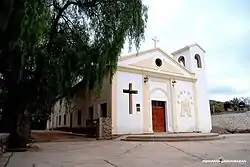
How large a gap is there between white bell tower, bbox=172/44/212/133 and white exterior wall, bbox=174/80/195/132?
60 centimetres

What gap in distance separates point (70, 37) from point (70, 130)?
15.4 metres

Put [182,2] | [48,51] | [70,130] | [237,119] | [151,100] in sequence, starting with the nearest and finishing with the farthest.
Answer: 1. [182,2]
2. [48,51]
3. [151,100]
4. [237,119]
5. [70,130]

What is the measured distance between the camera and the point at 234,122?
70.1 feet

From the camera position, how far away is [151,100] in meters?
16.9

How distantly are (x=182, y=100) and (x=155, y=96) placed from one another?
2.32 m

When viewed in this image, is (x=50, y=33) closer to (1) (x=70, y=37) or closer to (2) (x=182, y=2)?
(1) (x=70, y=37)

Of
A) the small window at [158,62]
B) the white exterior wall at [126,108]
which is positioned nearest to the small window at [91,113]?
the white exterior wall at [126,108]

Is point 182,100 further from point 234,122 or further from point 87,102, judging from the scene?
point 87,102

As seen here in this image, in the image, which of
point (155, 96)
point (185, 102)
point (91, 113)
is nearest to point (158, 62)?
point (155, 96)

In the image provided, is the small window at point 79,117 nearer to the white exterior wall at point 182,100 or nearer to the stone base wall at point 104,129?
the stone base wall at point 104,129

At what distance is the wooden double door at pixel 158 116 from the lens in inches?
663

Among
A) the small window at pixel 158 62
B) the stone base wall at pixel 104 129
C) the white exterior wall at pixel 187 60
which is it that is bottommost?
the stone base wall at pixel 104 129

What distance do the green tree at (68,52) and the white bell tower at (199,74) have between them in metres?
11.0

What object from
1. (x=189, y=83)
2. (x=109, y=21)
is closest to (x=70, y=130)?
(x=189, y=83)
